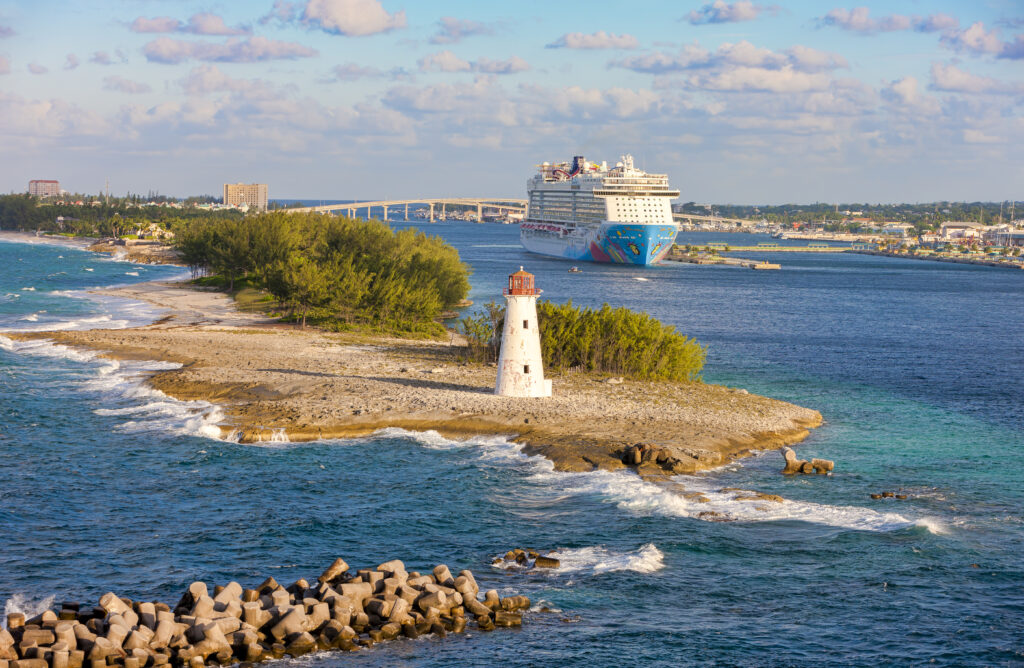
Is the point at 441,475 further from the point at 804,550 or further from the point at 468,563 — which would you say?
the point at 804,550

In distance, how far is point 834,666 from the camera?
74.6ft

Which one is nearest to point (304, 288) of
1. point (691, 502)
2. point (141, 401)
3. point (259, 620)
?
point (141, 401)

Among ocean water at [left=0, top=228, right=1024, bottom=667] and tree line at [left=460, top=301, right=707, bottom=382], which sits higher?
tree line at [left=460, top=301, right=707, bottom=382]

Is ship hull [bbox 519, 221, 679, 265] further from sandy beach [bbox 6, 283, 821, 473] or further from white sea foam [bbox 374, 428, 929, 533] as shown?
white sea foam [bbox 374, 428, 929, 533]

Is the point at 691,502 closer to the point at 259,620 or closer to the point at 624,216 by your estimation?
the point at 259,620

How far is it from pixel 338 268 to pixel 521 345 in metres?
37.7

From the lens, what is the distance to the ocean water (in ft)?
79.3

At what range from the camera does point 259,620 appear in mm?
23500

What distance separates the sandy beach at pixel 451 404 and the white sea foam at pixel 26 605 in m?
16.0

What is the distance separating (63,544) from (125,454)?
9.68 metres

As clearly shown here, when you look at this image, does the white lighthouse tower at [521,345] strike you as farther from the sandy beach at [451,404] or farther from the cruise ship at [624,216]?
the cruise ship at [624,216]

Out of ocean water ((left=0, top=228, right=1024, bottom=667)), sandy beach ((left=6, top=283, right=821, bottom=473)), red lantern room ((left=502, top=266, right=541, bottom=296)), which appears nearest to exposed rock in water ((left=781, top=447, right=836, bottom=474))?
ocean water ((left=0, top=228, right=1024, bottom=667))

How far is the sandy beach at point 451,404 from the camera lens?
40469 mm

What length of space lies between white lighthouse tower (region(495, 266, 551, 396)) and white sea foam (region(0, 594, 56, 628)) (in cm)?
2337
